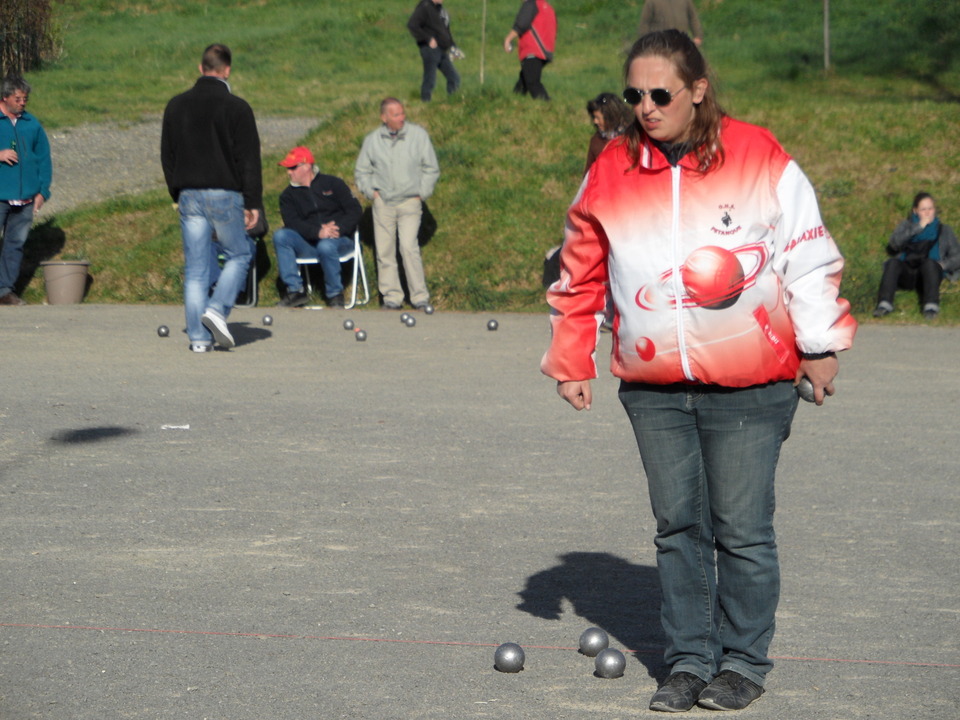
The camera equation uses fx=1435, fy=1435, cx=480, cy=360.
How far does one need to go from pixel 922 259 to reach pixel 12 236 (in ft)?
33.7

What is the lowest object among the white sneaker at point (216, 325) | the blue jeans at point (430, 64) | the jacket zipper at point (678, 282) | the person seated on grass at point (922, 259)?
the white sneaker at point (216, 325)

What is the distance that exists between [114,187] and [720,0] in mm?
21632

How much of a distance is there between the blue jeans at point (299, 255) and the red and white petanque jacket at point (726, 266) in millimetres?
12428

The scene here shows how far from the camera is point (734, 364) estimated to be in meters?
4.21

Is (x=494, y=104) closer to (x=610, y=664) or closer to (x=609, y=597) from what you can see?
(x=609, y=597)

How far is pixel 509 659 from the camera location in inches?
187

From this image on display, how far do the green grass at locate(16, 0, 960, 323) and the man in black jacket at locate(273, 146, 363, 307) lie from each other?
2.89ft

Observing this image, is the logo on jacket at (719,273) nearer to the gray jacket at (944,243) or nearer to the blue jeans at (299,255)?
the blue jeans at (299,255)

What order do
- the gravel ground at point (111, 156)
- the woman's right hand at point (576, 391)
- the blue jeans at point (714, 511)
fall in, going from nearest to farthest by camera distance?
1. the blue jeans at point (714, 511)
2. the woman's right hand at point (576, 391)
3. the gravel ground at point (111, 156)

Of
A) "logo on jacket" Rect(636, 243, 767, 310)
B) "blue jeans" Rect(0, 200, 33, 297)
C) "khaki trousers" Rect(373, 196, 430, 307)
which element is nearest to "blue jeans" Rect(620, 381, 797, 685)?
"logo on jacket" Rect(636, 243, 767, 310)

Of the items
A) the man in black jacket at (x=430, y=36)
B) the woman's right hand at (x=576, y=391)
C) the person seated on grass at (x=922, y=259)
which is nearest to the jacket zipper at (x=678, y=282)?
the woman's right hand at (x=576, y=391)

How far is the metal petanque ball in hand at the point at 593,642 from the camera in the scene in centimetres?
491

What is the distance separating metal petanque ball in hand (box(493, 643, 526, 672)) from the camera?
4.75 meters

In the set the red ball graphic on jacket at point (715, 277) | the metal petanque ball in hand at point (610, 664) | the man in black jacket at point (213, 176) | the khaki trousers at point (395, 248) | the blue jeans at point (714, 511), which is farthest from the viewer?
the khaki trousers at point (395, 248)
